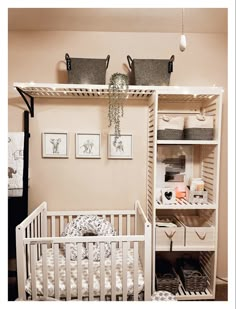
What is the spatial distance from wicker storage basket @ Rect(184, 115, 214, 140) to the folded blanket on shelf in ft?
4.43

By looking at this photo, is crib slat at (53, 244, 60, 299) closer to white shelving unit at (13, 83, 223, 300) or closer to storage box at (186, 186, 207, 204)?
white shelving unit at (13, 83, 223, 300)

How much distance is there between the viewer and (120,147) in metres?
2.35

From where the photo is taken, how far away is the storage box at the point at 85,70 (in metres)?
2.07

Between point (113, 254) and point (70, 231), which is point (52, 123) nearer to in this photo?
point (70, 231)

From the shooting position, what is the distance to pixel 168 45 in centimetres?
232

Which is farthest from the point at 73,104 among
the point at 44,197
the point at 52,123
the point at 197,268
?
the point at 197,268

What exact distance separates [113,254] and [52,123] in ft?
3.96

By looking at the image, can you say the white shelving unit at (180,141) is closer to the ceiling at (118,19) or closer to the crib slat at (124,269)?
the crib slat at (124,269)

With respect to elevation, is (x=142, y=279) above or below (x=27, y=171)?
below

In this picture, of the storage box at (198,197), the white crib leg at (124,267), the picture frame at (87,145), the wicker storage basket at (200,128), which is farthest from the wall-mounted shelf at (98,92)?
the white crib leg at (124,267)

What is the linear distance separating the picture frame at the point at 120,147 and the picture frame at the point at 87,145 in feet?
0.34

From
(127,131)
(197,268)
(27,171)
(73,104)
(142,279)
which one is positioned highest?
(73,104)

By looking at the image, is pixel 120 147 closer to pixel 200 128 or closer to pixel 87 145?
pixel 87 145

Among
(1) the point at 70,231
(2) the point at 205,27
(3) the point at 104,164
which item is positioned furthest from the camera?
(3) the point at 104,164
